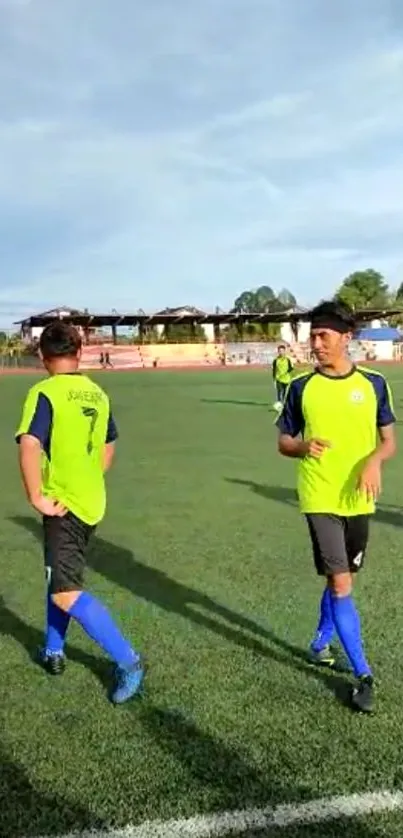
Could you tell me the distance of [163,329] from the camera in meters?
93.0

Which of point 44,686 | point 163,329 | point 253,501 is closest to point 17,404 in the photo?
point 253,501

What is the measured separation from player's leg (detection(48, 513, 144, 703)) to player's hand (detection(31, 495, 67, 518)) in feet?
0.16

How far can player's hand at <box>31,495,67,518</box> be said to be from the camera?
459 cm

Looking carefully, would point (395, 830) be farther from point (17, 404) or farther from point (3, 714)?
point (17, 404)

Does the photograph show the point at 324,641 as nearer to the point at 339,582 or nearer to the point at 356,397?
the point at 339,582

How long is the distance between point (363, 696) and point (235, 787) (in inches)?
41.1

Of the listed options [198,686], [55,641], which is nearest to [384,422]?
[198,686]

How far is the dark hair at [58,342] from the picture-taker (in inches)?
185

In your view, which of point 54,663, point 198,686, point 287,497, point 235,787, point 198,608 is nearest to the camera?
point 235,787

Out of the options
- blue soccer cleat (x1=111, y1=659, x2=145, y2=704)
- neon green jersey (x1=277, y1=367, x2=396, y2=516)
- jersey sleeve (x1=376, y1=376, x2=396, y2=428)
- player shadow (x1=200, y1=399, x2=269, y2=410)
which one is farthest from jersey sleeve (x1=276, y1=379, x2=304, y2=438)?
player shadow (x1=200, y1=399, x2=269, y2=410)

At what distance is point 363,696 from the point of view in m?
4.56

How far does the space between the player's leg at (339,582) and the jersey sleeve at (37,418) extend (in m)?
1.41

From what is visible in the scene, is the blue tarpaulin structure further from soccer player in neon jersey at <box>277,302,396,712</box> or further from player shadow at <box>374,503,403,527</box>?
soccer player in neon jersey at <box>277,302,396,712</box>

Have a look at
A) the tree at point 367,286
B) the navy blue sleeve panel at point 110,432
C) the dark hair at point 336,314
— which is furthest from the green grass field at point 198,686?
the tree at point 367,286
